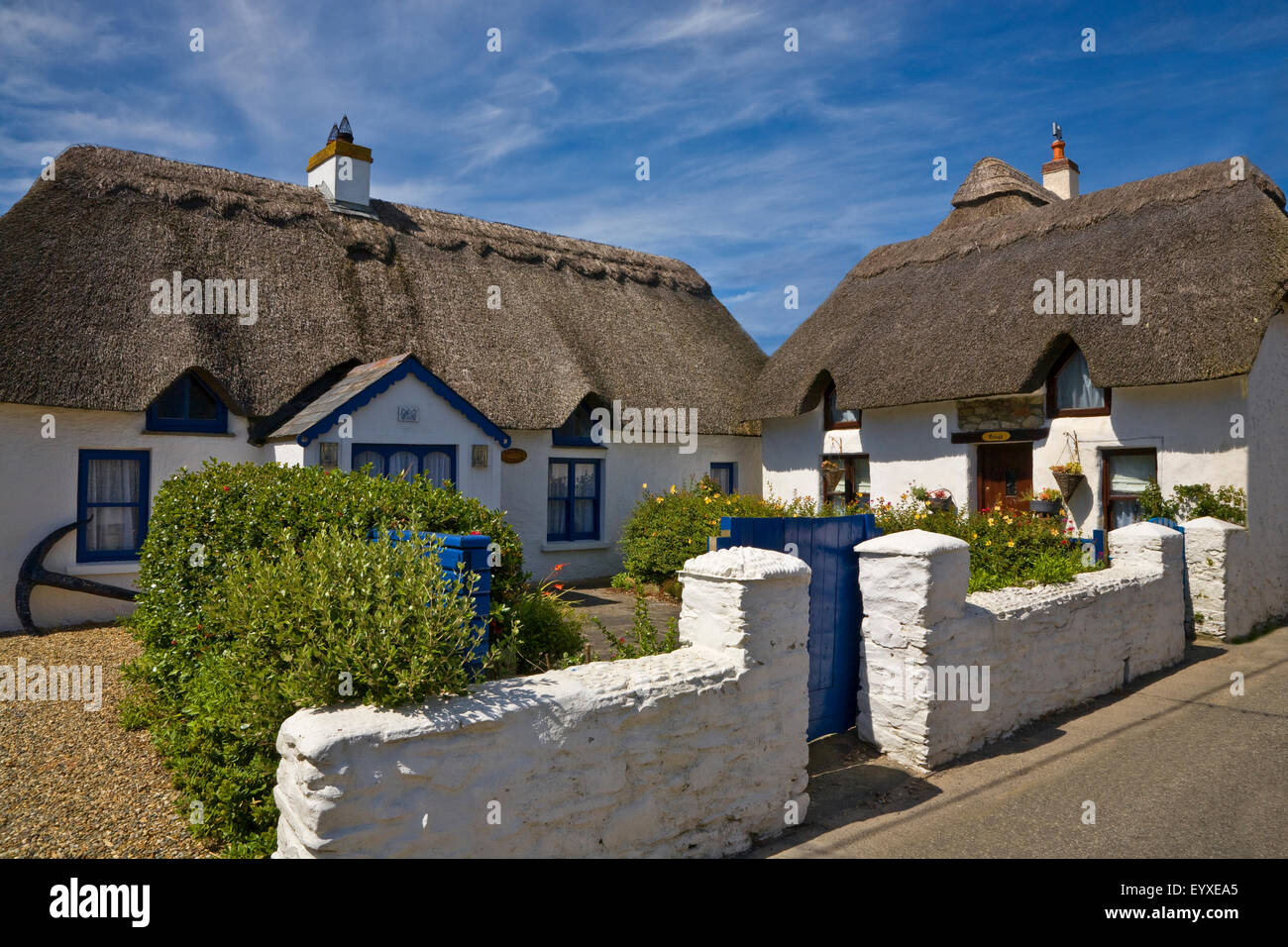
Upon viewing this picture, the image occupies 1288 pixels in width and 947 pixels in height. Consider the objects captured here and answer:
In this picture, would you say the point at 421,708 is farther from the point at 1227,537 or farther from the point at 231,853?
the point at 1227,537

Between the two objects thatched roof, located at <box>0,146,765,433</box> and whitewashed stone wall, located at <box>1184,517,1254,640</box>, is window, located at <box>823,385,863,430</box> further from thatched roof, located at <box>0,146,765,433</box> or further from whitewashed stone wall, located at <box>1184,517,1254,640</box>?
whitewashed stone wall, located at <box>1184,517,1254,640</box>

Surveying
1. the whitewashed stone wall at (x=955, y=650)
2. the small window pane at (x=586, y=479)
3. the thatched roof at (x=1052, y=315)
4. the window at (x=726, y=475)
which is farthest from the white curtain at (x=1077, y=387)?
the small window pane at (x=586, y=479)

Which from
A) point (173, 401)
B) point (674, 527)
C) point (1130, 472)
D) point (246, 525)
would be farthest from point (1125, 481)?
point (173, 401)

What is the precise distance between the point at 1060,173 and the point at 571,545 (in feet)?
47.7

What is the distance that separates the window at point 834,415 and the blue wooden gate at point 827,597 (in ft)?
30.2

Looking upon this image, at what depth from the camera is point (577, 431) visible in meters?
14.1

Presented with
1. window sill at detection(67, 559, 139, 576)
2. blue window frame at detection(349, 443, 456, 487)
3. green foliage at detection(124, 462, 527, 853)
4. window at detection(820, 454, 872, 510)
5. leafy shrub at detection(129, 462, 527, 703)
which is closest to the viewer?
green foliage at detection(124, 462, 527, 853)

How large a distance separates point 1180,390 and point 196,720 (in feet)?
38.4

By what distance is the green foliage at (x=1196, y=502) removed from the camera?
32.8 ft

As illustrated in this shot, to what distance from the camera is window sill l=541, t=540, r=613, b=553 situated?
44.7 ft

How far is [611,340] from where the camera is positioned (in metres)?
15.8

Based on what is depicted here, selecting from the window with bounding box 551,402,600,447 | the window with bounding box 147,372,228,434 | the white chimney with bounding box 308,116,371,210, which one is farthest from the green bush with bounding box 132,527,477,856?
the white chimney with bounding box 308,116,371,210

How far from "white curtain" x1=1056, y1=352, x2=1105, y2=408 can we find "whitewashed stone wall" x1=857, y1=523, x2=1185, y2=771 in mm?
5096

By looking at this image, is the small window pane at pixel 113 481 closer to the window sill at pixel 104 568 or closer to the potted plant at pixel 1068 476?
the window sill at pixel 104 568
